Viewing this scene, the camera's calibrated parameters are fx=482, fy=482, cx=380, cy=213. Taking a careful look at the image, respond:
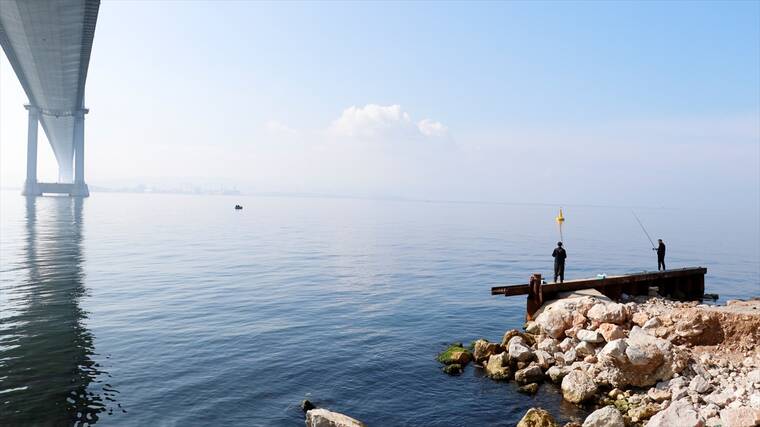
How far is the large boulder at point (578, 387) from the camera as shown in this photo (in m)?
14.4

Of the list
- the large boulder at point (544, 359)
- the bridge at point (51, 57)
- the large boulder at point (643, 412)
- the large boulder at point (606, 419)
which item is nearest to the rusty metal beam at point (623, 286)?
the large boulder at point (544, 359)

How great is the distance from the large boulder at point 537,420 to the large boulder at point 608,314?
708 centimetres

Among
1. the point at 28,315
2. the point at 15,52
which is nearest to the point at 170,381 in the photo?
the point at 28,315

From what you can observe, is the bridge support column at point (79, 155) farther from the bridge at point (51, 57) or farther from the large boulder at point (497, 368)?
the large boulder at point (497, 368)

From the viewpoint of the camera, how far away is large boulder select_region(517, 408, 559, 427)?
40.9 ft

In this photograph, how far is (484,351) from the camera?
18203mm

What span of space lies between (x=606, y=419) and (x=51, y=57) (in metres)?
88.1

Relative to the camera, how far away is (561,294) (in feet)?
76.9

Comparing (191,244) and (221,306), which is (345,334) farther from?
(191,244)

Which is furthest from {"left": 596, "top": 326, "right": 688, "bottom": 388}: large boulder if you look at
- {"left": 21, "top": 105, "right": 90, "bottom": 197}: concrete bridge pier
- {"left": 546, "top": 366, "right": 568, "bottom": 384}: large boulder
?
{"left": 21, "top": 105, "right": 90, "bottom": 197}: concrete bridge pier

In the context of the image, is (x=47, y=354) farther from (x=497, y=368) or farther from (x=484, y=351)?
(x=497, y=368)

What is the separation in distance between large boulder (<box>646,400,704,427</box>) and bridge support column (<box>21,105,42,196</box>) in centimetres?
Answer: 14505

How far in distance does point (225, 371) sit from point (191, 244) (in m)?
44.7

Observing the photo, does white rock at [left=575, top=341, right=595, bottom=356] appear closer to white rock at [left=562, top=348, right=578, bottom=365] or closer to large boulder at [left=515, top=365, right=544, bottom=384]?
white rock at [left=562, top=348, right=578, bottom=365]
